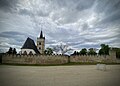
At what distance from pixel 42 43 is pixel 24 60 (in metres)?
26.4

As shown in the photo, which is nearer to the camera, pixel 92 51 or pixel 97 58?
pixel 97 58

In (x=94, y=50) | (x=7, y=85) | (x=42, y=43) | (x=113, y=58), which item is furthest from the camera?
(x=94, y=50)

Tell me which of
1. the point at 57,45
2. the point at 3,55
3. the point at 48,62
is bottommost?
the point at 48,62

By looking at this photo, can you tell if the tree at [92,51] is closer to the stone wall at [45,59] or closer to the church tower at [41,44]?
the stone wall at [45,59]

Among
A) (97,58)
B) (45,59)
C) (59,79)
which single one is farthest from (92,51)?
(59,79)

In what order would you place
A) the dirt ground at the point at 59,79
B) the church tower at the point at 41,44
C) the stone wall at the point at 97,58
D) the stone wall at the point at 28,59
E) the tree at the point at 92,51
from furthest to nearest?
1. the tree at the point at 92,51
2. the church tower at the point at 41,44
3. the stone wall at the point at 97,58
4. the stone wall at the point at 28,59
5. the dirt ground at the point at 59,79

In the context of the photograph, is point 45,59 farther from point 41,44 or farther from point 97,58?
point 41,44

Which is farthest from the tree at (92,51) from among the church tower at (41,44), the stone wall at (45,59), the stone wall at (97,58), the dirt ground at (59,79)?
the dirt ground at (59,79)

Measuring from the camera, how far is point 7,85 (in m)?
4.16

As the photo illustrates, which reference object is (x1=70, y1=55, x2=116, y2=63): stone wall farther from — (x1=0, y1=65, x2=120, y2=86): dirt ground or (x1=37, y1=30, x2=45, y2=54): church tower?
(x1=0, y1=65, x2=120, y2=86): dirt ground

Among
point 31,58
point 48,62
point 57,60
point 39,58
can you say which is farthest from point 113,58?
point 31,58

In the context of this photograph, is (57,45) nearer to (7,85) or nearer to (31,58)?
(31,58)

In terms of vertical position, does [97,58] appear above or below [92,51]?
below

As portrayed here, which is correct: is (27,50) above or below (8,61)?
above
